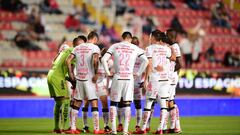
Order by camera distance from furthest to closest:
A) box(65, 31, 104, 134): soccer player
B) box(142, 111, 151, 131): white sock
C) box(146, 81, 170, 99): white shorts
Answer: box(142, 111, 151, 131): white sock, box(146, 81, 170, 99): white shorts, box(65, 31, 104, 134): soccer player

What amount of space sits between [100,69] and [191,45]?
14.7 m

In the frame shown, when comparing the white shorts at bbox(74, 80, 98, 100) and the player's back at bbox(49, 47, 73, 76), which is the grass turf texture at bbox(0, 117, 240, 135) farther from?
the player's back at bbox(49, 47, 73, 76)

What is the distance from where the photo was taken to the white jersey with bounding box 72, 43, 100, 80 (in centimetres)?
1434

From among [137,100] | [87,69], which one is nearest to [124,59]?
[87,69]

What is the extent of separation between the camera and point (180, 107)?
22.8m

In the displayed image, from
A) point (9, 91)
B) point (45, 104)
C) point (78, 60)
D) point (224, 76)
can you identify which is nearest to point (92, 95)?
point (78, 60)

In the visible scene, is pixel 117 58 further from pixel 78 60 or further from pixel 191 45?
pixel 191 45

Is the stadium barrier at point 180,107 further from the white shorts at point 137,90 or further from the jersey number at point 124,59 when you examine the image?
the jersey number at point 124,59

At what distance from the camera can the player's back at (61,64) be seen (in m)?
15.0

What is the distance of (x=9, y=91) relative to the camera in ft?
82.0

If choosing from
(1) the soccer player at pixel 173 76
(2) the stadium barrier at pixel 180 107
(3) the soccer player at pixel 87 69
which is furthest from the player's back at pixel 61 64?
(2) the stadium barrier at pixel 180 107

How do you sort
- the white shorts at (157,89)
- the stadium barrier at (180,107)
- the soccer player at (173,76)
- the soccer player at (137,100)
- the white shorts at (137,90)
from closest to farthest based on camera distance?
the white shorts at (157,89) → the soccer player at (173,76) → the soccer player at (137,100) → the white shorts at (137,90) → the stadium barrier at (180,107)

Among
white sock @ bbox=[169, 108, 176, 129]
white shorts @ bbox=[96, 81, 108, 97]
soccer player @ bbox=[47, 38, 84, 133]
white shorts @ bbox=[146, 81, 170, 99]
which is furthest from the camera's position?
white shorts @ bbox=[96, 81, 108, 97]

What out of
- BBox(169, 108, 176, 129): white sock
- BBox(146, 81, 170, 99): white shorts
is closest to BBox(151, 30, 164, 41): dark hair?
BBox(146, 81, 170, 99): white shorts
